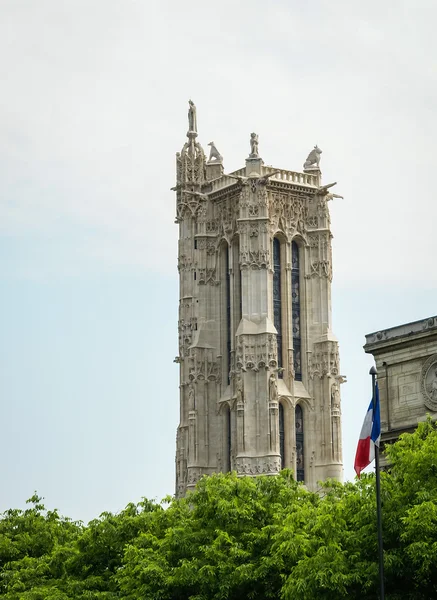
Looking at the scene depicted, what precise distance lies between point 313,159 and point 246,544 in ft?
239

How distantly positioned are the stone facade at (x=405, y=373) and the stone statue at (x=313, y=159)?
201 feet

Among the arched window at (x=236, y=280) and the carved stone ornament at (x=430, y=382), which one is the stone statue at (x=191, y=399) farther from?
the carved stone ornament at (x=430, y=382)

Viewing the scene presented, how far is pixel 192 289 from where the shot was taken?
397ft

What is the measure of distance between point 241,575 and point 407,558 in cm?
824

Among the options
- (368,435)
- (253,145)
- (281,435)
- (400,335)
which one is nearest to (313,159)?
(253,145)

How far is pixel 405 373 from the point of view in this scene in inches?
2432

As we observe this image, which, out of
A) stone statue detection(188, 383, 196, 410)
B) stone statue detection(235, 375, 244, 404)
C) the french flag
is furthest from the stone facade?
stone statue detection(188, 383, 196, 410)

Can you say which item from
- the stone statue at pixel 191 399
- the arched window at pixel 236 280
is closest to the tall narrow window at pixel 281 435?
the stone statue at pixel 191 399

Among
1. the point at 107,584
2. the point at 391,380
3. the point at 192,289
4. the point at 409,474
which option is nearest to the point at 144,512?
the point at 107,584

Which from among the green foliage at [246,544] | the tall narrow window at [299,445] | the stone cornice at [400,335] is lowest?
the green foliage at [246,544]

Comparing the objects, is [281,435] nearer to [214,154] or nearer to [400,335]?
[214,154]

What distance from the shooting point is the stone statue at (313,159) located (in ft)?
405

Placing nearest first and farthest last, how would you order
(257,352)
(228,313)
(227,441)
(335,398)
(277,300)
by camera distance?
Answer: (257,352), (335,398), (277,300), (227,441), (228,313)

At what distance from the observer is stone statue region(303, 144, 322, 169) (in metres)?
123
